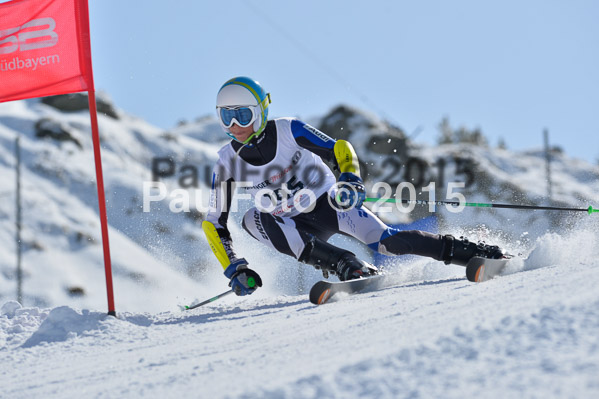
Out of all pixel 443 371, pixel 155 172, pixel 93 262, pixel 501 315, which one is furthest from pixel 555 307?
pixel 155 172

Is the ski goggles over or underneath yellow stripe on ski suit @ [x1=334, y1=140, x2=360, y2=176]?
over

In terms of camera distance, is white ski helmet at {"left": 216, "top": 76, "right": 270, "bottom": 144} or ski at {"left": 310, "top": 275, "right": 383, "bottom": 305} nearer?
ski at {"left": 310, "top": 275, "right": 383, "bottom": 305}

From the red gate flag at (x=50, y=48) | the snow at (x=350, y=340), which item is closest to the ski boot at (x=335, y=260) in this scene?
the snow at (x=350, y=340)

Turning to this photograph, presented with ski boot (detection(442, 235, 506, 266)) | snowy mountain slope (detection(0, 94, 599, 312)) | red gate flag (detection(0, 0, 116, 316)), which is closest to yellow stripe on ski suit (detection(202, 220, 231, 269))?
red gate flag (detection(0, 0, 116, 316))

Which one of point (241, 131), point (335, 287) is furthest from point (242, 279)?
point (241, 131)

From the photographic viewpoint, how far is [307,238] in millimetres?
4586

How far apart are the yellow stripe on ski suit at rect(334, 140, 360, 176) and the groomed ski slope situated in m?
0.96

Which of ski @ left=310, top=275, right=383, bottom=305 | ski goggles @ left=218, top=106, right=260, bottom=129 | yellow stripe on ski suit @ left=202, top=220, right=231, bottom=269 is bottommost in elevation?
ski @ left=310, top=275, right=383, bottom=305

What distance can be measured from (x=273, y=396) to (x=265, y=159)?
10.2 ft

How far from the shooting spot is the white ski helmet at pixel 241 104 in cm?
464

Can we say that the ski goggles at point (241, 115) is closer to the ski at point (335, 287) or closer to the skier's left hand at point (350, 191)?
the skier's left hand at point (350, 191)

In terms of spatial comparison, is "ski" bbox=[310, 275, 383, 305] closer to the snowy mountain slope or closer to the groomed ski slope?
the groomed ski slope

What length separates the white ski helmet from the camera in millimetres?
4641

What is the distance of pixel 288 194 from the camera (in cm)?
490
